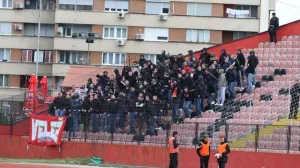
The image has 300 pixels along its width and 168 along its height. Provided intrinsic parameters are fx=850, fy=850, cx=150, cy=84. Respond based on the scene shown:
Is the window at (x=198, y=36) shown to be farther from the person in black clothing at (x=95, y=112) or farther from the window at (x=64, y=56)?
the person in black clothing at (x=95, y=112)

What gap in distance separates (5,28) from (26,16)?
203 cm

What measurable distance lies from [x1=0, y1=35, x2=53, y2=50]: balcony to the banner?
104 ft

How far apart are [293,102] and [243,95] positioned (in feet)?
9.68

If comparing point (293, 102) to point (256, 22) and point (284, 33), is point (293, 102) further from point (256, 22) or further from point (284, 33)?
point (256, 22)

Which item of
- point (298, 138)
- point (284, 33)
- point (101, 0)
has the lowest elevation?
point (298, 138)

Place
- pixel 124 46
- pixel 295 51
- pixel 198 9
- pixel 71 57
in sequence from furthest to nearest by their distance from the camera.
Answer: pixel 71 57 < pixel 124 46 < pixel 198 9 < pixel 295 51

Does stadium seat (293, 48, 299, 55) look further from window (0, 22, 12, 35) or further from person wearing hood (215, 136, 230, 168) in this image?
window (0, 22, 12, 35)

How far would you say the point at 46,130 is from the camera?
35875 millimetres

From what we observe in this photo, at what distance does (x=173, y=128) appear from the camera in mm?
32438

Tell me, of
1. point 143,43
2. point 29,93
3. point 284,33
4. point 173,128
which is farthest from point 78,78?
point 143,43

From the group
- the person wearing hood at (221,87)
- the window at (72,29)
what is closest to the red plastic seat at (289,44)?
the person wearing hood at (221,87)

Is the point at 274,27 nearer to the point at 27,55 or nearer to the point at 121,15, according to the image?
the point at 121,15

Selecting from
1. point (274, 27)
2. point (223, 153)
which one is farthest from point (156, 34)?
point (223, 153)

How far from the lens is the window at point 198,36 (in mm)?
65188
